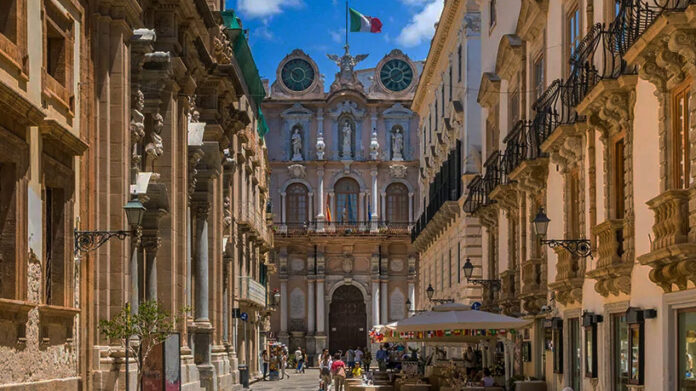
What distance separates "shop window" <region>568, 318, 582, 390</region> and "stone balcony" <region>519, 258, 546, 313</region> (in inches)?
86.4

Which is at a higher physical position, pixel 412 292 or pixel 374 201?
pixel 374 201

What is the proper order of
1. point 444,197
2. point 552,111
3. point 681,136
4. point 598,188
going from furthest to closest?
point 444,197 < point 552,111 < point 598,188 < point 681,136

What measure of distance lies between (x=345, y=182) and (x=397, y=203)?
11.2ft

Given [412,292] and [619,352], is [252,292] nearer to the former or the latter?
[412,292]

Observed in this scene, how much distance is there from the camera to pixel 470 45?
148 feet

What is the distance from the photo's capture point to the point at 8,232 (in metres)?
16.0

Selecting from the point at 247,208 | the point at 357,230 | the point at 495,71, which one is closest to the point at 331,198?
the point at 357,230

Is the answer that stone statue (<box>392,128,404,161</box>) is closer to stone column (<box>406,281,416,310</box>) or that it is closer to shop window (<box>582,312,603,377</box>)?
stone column (<box>406,281,416,310</box>)

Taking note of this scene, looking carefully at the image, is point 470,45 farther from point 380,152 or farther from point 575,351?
point 380,152

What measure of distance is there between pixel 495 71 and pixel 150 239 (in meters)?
12.8

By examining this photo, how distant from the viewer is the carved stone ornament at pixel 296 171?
7875cm

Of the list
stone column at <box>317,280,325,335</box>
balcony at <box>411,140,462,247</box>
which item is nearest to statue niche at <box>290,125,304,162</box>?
stone column at <box>317,280,325,335</box>

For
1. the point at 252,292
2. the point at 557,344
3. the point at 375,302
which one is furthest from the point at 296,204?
the point at 557,344

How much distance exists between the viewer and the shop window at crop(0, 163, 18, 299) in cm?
1591
